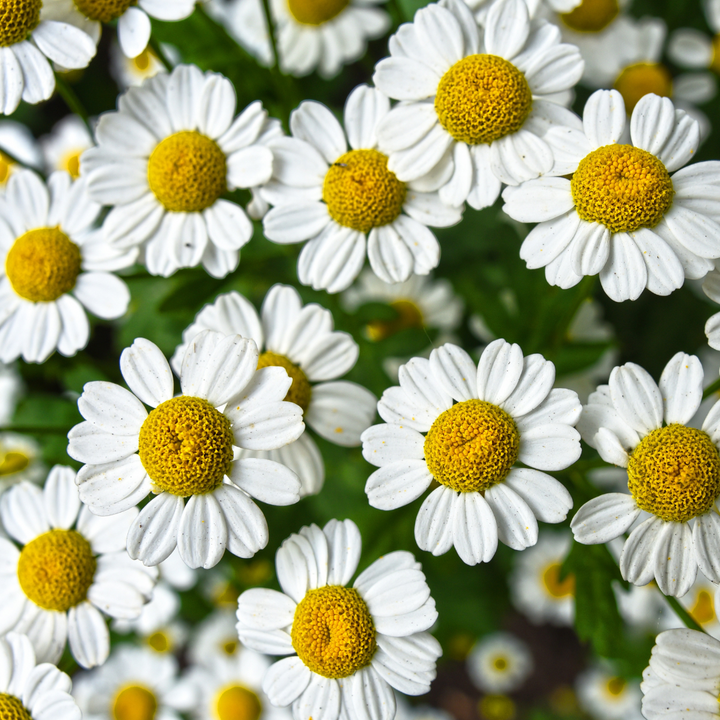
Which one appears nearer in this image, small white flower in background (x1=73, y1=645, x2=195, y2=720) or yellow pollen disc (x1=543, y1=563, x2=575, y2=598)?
small white flower in background (x1=73, y1=645, x2=195, y2=720)

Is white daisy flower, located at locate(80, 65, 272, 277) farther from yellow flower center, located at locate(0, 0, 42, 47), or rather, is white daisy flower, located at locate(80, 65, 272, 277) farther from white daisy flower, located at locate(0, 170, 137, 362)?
yellow flower center, located at locate(0, 0, 42, 47)

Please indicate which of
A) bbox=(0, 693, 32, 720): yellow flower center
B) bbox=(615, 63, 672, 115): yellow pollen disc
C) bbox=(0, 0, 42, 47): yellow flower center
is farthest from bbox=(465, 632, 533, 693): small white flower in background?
bbox=(0, 0, 42, 47): yellow flower center

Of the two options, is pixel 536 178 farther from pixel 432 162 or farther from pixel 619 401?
pixel 619 401

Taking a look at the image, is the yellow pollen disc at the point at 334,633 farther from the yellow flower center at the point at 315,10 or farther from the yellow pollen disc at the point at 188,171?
the yellow flower center at the point at 315,10

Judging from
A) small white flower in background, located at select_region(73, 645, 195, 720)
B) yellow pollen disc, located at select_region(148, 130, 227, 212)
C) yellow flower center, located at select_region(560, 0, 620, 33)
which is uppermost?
yellow flower center, located at select_region(560, 0, 620, 33)

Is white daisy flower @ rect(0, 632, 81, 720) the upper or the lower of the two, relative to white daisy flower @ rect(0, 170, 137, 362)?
lower

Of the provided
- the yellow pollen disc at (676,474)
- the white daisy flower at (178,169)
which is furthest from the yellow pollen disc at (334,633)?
the white daisy flower at (178,169)

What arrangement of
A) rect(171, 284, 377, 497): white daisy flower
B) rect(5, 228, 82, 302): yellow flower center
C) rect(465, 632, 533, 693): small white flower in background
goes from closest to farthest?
rect(171, 284, 377, 497): white daisy flower
rect(5, 228, 82, 302): yellow flower center
rect(465, 632, 533, 693): small white flower in background
